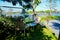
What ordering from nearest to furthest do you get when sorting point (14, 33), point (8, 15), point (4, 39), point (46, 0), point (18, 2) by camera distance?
point (4, 39)
point (14, 33)
point (18, 2)
point (8, 15)
point (46, 0)

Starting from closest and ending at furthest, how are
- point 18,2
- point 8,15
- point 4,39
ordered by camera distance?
point 4,39 → point 18,2 → point 8,15

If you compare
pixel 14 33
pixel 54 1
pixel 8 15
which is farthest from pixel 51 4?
pixel 14 33

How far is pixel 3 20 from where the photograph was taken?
1060cm

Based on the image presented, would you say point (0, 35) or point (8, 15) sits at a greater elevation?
point (8, 15)

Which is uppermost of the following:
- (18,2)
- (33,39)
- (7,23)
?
(18,2)

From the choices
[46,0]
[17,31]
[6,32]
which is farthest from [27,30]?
[46,0]

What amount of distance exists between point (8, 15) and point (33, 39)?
2973 millimetres

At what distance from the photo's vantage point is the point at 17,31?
1008 centimetres

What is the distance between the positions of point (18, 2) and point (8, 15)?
4.44 ft

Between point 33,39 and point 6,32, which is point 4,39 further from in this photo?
point 33,39

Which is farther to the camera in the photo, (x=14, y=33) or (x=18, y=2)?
(x=18, y=2)

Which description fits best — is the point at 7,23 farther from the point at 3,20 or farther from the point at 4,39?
the point at 4,39

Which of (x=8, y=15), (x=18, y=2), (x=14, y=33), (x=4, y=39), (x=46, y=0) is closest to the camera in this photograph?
(x=4, y=39)

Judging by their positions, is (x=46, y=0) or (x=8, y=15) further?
(x=46, y=0)
